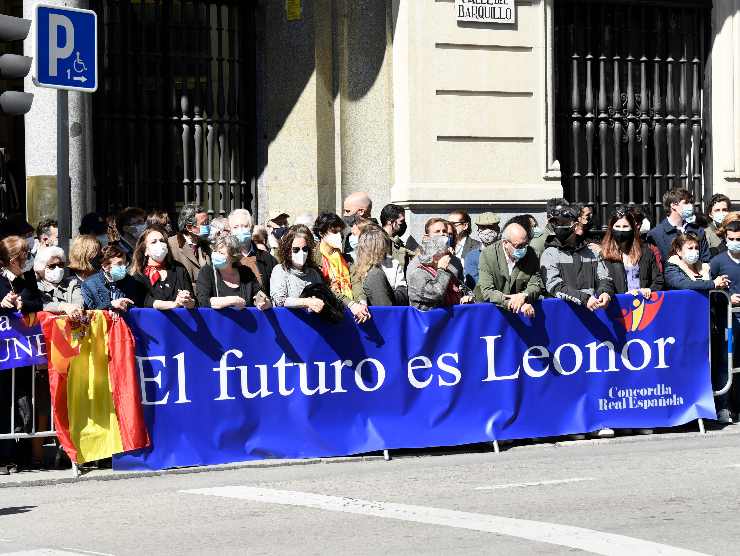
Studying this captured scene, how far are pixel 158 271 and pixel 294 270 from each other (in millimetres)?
1023

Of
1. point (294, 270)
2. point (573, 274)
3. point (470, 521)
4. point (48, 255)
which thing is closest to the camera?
point (470, 521)

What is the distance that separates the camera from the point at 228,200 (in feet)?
64.8

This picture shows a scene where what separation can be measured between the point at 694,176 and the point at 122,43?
25.0 ft

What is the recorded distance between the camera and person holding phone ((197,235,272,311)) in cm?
1261

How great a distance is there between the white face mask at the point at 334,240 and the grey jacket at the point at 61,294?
2143mm

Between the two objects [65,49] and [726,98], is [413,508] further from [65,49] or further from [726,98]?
[726,98]

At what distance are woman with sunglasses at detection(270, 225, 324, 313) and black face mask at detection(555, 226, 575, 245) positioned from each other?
7.34 ft

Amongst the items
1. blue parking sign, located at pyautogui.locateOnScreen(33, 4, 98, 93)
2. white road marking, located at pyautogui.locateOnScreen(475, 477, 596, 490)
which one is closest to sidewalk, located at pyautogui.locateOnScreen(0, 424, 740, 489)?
white road marking, located at pyautogui.locateOnScreen(475, 477, 596, 490)

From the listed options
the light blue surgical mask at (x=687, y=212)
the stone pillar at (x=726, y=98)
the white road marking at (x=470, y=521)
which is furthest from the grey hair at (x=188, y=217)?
the stone pillar at (x=726, y=98)

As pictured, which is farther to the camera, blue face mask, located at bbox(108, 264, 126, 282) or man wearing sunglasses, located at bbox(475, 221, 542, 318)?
man wearing sunglasses, located at bbox(475, 221, 542, 318)

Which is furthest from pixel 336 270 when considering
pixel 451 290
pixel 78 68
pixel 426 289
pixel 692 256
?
pixel 692 256

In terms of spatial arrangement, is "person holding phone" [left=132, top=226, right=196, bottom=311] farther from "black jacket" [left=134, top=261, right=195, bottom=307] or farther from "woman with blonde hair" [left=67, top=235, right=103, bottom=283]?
"woman with blonde hair" [left=67, top=235, right=103, bottom=283]

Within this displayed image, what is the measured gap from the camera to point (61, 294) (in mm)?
12656

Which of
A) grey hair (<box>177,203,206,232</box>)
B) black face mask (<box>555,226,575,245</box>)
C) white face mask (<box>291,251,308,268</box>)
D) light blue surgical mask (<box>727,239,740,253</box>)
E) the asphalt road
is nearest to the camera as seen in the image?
the asphalt road
